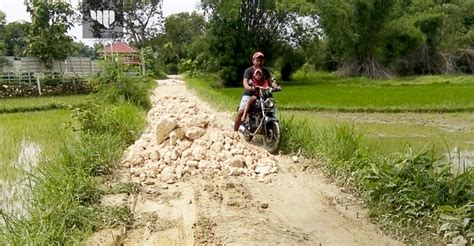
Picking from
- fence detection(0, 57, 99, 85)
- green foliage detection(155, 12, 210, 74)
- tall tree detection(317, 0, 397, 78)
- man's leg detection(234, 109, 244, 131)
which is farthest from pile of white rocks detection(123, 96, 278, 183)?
green foliage detection(155, 12, 210, 74)

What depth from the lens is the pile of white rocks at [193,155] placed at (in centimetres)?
517

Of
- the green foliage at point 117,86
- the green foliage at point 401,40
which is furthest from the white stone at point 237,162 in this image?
the green foliage at point 401,40

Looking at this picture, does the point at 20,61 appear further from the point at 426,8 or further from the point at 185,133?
the point at 426,8

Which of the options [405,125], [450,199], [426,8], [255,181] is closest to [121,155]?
[255,181]

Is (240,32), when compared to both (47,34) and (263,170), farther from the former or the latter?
(263,170)

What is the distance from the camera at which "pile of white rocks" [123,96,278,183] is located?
5174 mm

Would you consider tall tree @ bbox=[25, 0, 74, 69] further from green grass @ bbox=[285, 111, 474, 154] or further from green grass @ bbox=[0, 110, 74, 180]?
green grass @ bbox=[285, 111, 474, 154]

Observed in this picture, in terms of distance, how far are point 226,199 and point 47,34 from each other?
1818cm

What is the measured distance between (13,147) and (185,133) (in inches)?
132

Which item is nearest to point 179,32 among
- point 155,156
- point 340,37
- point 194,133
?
point 340,37

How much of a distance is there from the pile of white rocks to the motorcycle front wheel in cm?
15

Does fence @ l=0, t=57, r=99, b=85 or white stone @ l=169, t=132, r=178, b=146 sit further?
fence @ l=0, t=57, r=99, b=85

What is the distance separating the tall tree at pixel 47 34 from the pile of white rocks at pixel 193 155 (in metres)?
15.1

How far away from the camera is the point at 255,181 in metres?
4.93
